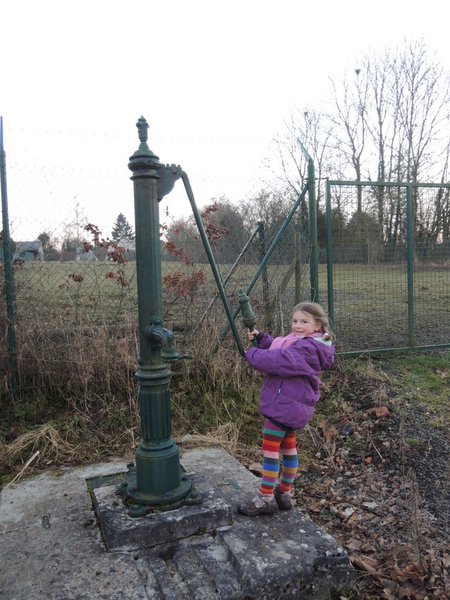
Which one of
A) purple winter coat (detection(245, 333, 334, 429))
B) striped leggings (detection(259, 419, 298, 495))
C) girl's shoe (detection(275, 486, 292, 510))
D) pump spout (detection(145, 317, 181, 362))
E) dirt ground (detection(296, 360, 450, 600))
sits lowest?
dirt ground (detection(296, 360, 450, 600))

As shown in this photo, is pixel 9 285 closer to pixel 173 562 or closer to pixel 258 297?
pixel 258 297

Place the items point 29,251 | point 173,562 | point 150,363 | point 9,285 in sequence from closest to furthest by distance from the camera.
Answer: point 173,562 < point 150,363 < point 9,285 < point 29,251

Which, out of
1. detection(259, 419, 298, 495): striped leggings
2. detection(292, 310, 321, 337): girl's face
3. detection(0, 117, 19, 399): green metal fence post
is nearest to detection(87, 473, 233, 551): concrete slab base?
detection(259, 419, 298, 495): striped leggings

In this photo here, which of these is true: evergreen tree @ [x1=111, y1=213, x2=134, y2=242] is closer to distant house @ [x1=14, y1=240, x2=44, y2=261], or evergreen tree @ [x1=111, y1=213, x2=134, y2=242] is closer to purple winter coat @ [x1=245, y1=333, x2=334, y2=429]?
distant house @ [x1=14, y1=240, x2=44, y2=261]

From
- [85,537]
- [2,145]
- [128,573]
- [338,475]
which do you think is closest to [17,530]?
[85,537]

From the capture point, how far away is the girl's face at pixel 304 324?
8.91ft

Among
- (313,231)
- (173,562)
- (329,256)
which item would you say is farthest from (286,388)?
(329,256)

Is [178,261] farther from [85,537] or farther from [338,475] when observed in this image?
[85,537]

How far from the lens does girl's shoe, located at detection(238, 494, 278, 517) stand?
2.61m

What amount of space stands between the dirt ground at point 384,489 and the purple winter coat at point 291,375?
76cm

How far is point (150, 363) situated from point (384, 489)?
6.57ft

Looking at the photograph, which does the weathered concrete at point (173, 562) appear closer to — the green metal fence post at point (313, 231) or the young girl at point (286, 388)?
the young girl at point (286, 388)

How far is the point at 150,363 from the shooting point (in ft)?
8.25

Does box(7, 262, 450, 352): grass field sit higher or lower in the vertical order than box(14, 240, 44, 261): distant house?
lower
